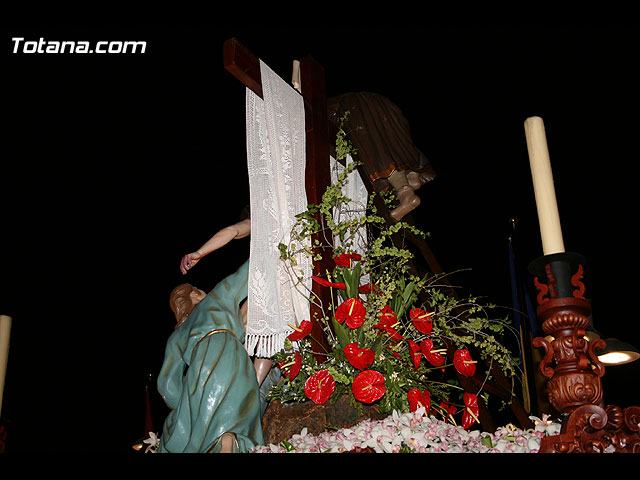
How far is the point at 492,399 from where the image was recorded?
5.37 metres

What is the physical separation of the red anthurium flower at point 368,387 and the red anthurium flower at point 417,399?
0.41ft

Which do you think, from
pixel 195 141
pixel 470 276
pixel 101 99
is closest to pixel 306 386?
pixel 195 141

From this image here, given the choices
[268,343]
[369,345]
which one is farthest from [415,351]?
[268,343]

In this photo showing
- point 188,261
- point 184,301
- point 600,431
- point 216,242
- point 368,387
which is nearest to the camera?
point 600,431

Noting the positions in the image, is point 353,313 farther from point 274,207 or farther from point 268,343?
point 274,207

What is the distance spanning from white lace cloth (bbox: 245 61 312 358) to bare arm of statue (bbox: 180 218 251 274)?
1.11ft

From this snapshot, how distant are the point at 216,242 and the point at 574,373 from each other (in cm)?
163

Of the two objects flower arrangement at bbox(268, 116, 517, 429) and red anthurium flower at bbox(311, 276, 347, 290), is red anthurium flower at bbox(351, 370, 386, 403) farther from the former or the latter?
red anthurium flower at bbox(311, 276, 347, 290)

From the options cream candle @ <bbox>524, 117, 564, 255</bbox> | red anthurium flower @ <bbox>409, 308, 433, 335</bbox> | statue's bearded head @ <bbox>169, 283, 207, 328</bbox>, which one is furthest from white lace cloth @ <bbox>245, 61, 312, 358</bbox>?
cream candle @ <bbox>524, 117, 564, 255</bbox>

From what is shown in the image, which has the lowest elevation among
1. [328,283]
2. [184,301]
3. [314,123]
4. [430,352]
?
[430,352]

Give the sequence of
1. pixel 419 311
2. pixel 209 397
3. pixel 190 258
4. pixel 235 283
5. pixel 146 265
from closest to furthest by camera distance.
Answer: pixel 419 311, pixel 209 397, pixel 190 258, pixel 235 283, pixel 146 265

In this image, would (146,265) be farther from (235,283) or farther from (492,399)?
(492,399)

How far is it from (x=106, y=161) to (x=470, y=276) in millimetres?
2999

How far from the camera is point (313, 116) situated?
103 inches
